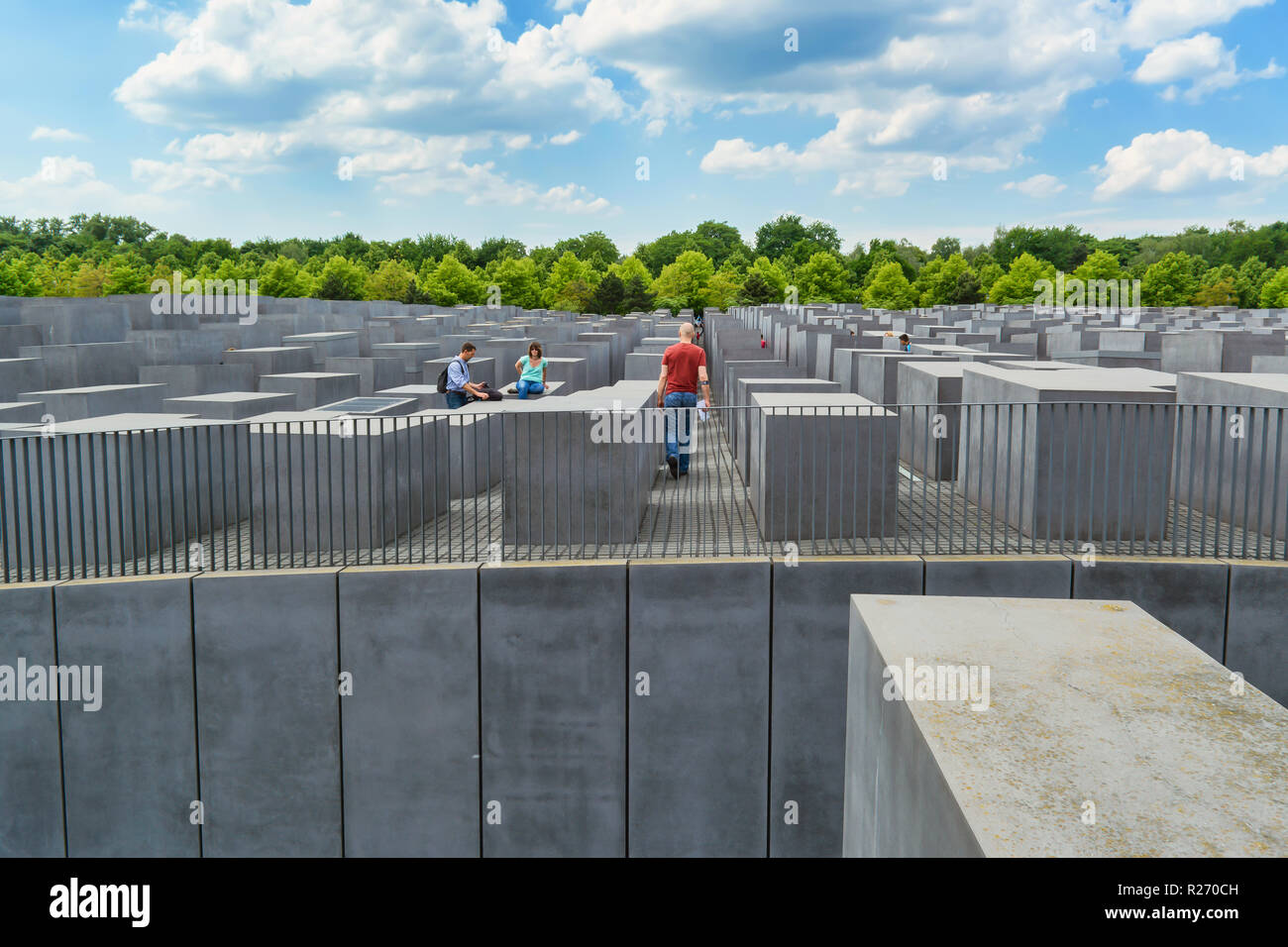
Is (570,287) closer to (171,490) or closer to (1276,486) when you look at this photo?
(171,490)

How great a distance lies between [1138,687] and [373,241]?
443 ft

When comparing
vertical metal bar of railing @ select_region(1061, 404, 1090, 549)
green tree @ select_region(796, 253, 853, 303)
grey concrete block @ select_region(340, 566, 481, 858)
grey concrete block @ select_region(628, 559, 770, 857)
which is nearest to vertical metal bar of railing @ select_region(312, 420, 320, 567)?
grey concrete block @ select_region(340, 566, 481, 858)

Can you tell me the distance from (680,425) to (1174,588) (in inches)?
256

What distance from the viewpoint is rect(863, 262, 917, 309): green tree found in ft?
330

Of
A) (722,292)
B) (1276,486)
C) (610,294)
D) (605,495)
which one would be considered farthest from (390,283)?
(1276,486)

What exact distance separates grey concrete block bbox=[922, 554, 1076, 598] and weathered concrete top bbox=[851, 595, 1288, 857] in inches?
162

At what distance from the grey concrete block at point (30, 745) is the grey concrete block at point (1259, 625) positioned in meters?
12.3

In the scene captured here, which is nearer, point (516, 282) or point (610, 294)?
point (610, 294)

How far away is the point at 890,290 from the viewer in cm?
10075

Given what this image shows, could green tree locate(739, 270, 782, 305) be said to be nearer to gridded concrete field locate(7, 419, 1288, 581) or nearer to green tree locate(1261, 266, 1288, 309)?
green tree locate(1261, 266, 1288, 309)

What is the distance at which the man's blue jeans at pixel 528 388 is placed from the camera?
1600cm
